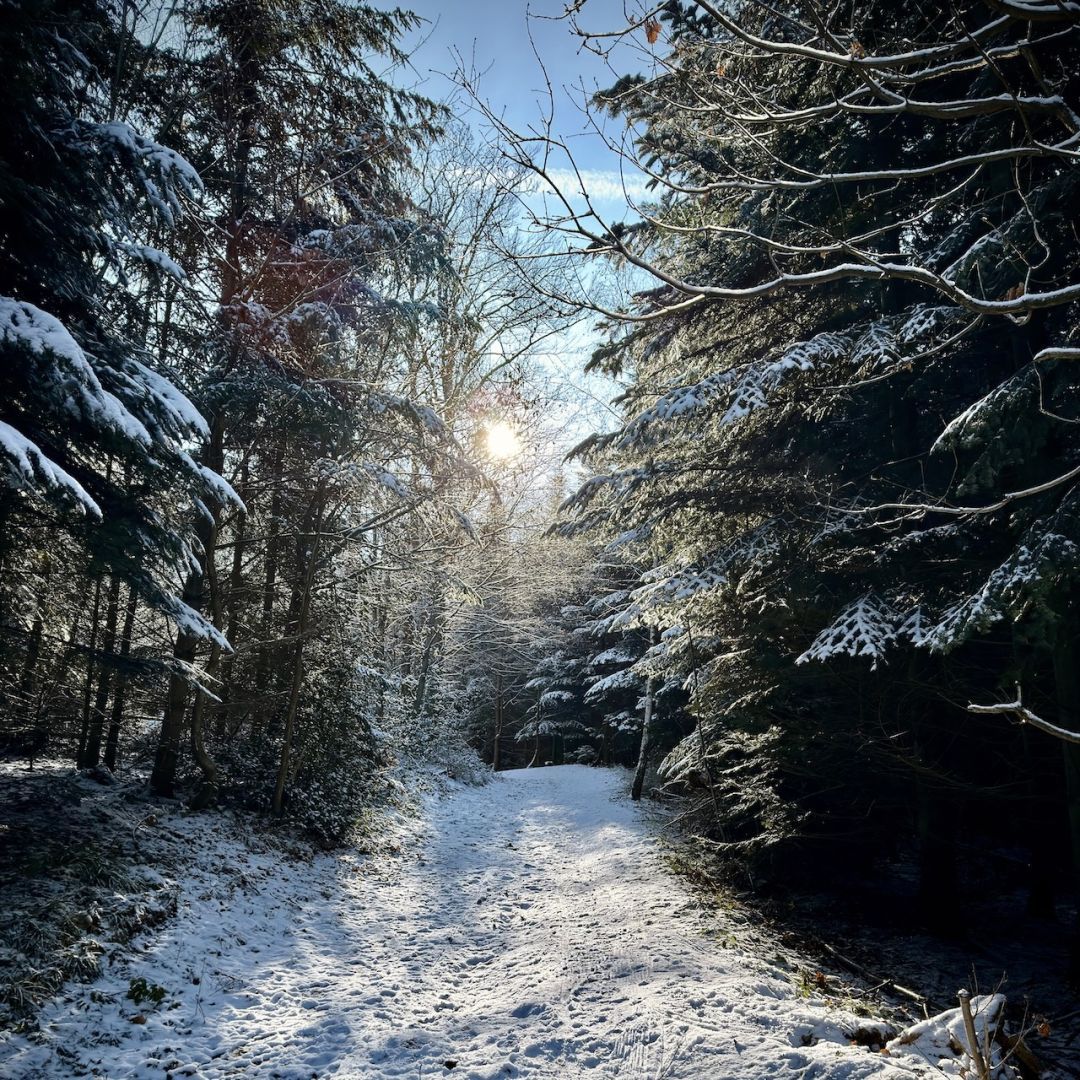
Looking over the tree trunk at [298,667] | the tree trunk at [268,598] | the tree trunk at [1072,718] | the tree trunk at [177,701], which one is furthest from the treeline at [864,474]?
the tree trunk at [177,701]

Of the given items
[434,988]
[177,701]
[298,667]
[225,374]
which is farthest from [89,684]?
[434,988]

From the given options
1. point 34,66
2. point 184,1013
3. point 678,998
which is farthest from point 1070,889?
point 34,66

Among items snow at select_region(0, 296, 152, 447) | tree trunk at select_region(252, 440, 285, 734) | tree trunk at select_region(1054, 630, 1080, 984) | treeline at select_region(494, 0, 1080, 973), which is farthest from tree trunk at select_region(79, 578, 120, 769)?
tree trunk at select_region(1054, 630, 1080, 984)

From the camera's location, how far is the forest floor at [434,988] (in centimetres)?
379

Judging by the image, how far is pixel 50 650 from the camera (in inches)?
239

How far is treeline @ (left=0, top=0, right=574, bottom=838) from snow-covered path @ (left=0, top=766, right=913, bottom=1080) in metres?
2.50

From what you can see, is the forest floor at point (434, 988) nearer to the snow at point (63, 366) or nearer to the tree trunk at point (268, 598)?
the tree trunk at point (268, 598)

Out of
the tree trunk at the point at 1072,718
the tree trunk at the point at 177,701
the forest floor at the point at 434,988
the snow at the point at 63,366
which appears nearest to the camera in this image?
the forest floor at the point at 434,988

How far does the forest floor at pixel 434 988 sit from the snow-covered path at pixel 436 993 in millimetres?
17

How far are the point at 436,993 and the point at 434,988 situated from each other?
99 mm

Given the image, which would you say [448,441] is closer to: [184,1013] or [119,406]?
[119,406]

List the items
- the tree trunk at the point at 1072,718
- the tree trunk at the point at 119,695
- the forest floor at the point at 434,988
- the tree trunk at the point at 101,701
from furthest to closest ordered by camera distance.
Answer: the tree trunk at the point at 101,701 < the tree trunk at the point at 119,695 < the tree trunk at the point at 1072,718 < the forest floor at the point at 434,988

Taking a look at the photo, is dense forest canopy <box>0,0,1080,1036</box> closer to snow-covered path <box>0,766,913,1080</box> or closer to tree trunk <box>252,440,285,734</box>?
tree trunk <box>252,440,285,734</box>

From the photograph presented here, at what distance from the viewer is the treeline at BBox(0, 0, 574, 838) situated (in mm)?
5504
